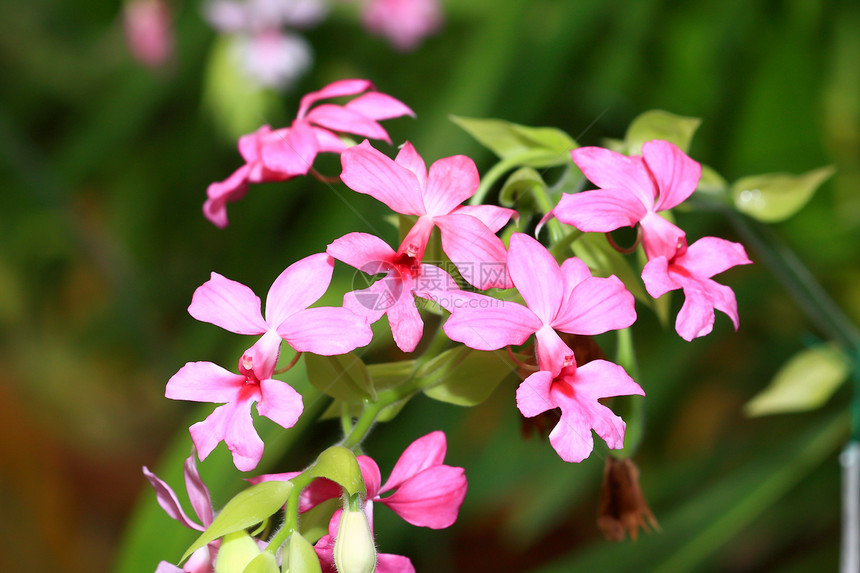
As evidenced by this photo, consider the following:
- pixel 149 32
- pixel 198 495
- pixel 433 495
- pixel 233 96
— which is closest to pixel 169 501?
pixel 198 495

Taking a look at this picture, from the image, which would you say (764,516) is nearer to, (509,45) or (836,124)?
(836,124)

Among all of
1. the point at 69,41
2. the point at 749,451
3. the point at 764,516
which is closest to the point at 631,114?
the point at 749,451

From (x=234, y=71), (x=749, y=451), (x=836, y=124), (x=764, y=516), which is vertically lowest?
(x=764, y=516)

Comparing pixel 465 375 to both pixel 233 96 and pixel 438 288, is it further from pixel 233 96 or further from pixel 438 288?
pixel 233 96

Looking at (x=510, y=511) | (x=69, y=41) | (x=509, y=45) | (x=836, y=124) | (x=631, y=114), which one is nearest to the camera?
(x=509, y=45)

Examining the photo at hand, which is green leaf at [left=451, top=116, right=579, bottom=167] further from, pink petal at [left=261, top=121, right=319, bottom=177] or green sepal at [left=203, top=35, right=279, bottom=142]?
green sepal at [left=203, top=35, right=279, bottom=142]

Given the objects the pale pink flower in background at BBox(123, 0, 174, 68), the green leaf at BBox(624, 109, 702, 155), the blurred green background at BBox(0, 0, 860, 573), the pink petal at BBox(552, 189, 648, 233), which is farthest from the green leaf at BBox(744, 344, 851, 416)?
the pale pink flower in background at BBox(123, 0, 174, 68)

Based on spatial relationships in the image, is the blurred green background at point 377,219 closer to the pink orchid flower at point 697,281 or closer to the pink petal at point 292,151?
the pink petal at point 292,151

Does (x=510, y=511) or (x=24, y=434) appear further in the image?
(x=24, y=434)
